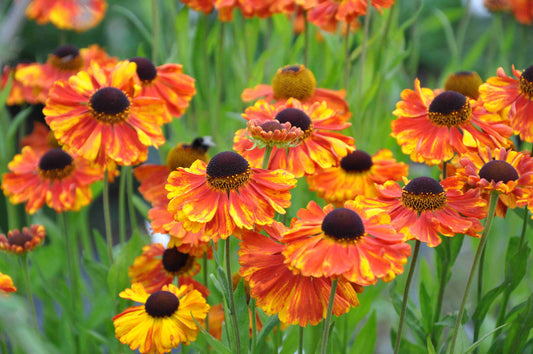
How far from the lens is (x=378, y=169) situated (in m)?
1.02

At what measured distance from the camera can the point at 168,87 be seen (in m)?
→ 1.09

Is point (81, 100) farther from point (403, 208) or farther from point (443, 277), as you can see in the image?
point (443, 277)

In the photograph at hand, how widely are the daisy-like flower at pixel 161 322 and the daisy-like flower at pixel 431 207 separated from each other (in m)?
0.28

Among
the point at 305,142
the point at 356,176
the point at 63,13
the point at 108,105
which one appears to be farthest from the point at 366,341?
the point at 63,13

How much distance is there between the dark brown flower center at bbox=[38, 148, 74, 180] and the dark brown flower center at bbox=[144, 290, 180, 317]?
45 cm

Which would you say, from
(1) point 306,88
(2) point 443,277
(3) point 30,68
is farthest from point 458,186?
(3) point 30,68

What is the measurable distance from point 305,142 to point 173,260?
30 centimetres

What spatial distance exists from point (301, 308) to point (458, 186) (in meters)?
0.28

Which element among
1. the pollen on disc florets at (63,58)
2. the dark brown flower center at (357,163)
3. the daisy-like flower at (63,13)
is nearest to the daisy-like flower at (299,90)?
the dark brown flower center at (357,163)

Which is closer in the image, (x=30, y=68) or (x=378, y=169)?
(x=378, y=169)

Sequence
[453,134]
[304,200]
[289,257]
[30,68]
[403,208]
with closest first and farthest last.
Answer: [289,257], [403,208], [453,134], [304,200], [30,68]

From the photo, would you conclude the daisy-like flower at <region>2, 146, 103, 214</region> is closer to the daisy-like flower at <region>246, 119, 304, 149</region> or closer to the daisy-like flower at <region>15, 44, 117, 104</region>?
Answer: the daisy-like flower at <region>15, 44, 117, 104</region>

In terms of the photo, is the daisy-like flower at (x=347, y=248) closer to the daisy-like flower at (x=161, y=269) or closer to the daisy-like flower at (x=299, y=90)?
the daisy-like flower at (x=161, y=269)

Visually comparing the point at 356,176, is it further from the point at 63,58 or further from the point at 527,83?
the point at 63,58
